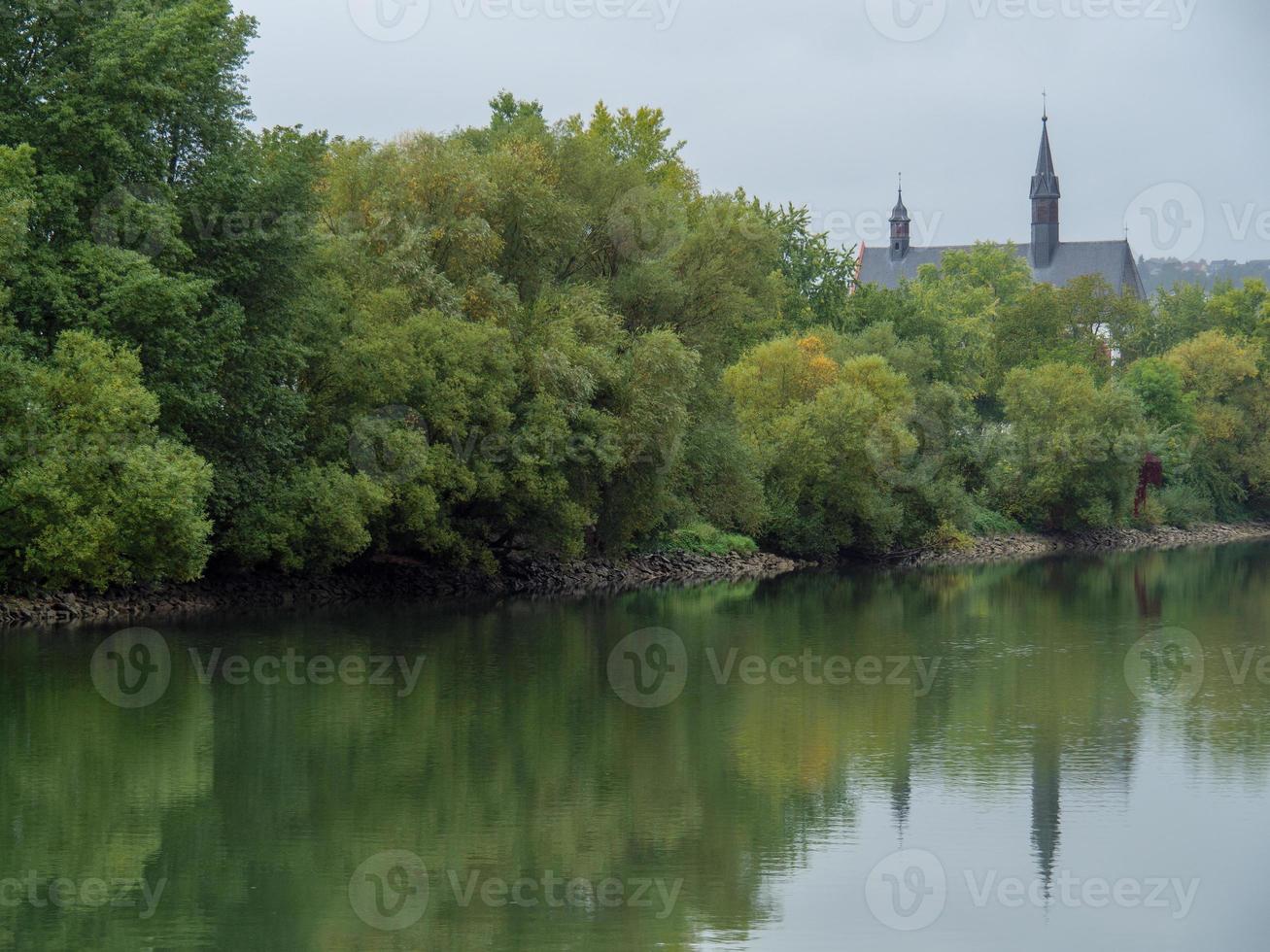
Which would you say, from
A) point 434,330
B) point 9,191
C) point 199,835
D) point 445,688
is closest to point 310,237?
point 434,330

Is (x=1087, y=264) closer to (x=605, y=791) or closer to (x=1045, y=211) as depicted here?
(x=1045, y=211)

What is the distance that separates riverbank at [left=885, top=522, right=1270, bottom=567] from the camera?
191 feet

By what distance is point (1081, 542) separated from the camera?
66875 mm

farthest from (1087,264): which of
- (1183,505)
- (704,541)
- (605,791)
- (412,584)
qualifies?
(605,791)

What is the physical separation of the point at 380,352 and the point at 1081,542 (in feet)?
128

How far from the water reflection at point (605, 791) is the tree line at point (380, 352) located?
396 centimetres

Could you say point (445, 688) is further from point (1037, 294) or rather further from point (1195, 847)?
point (1037, 294)

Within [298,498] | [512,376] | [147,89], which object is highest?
[147,89]

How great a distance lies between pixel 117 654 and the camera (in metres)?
26.8

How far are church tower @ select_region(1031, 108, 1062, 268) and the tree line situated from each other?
64.0m

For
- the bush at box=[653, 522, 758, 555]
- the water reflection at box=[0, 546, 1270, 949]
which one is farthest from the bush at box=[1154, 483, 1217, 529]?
the water reflection at box=[0, 546, 1270, 949]

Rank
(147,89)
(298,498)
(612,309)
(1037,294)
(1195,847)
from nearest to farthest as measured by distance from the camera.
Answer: (1195,847) → (147,89) → (298,498) → (612,309) → (1037,294)

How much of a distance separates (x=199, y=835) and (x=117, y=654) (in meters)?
12.6

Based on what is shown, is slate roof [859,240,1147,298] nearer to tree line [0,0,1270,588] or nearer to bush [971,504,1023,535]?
bush [971,504,1023,535]
